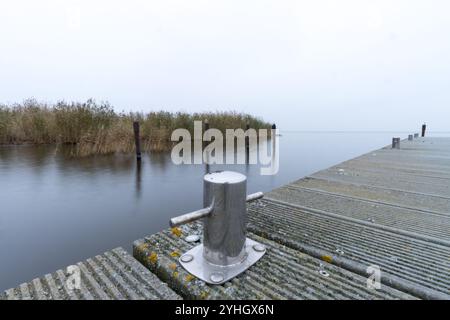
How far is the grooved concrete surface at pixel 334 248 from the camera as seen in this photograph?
0.85 metres

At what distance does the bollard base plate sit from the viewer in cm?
88

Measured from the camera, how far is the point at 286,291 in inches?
32.7

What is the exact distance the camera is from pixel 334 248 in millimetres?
1167

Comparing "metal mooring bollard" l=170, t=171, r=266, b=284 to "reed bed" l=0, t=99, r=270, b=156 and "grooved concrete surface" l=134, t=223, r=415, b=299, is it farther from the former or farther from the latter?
"reed bed" l=0, t=99, r=270, b=156

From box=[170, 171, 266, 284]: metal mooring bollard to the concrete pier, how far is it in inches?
1.5

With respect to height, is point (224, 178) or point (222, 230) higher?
point (224, 178)

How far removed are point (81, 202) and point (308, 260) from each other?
119 inches

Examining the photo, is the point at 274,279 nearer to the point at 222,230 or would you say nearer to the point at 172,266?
the point at 222,230

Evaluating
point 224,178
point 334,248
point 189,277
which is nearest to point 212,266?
point 189,277

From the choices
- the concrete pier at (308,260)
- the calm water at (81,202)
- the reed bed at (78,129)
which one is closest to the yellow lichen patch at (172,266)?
the concrete pier at (308,260)

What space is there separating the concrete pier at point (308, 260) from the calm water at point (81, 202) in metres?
1.21

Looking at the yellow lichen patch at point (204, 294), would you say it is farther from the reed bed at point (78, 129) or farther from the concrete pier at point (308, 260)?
the reed bed at point (78, 129)
